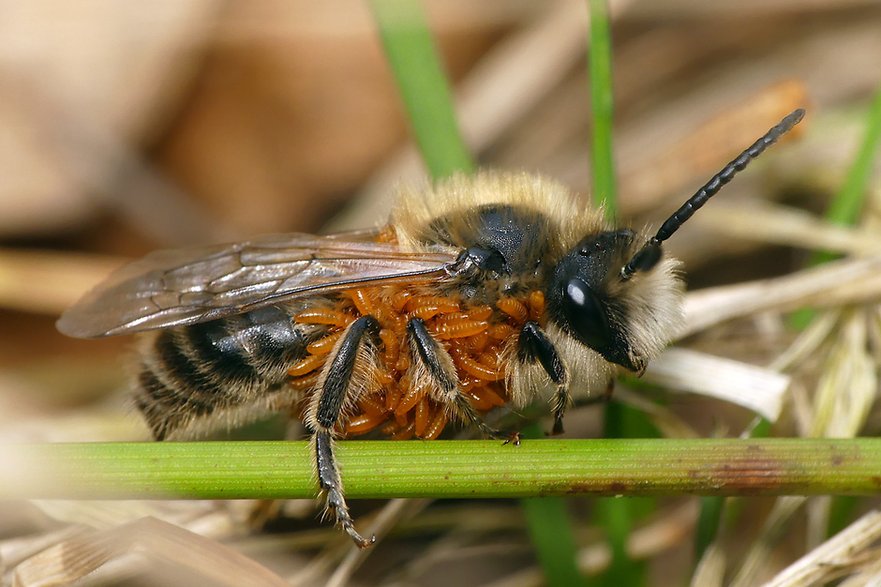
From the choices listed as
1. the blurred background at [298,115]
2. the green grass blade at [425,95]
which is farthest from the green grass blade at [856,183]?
the green grass blade at [425,95]

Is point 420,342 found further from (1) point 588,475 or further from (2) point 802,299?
(2) point 802,299

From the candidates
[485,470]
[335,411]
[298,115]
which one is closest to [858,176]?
[485,470]

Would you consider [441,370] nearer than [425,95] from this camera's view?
Yes

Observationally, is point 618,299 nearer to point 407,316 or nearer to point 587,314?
point 587,314

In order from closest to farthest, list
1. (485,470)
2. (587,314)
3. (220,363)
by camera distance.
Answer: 1. (485,470)
2. (587,314)
3. (220,363)

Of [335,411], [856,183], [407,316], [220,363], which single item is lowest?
[335,411]

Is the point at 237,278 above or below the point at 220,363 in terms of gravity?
above

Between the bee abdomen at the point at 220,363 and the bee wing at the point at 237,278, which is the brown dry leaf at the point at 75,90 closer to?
the bee wing at the point at 237,278

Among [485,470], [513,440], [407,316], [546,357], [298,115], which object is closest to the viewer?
[485,470]
